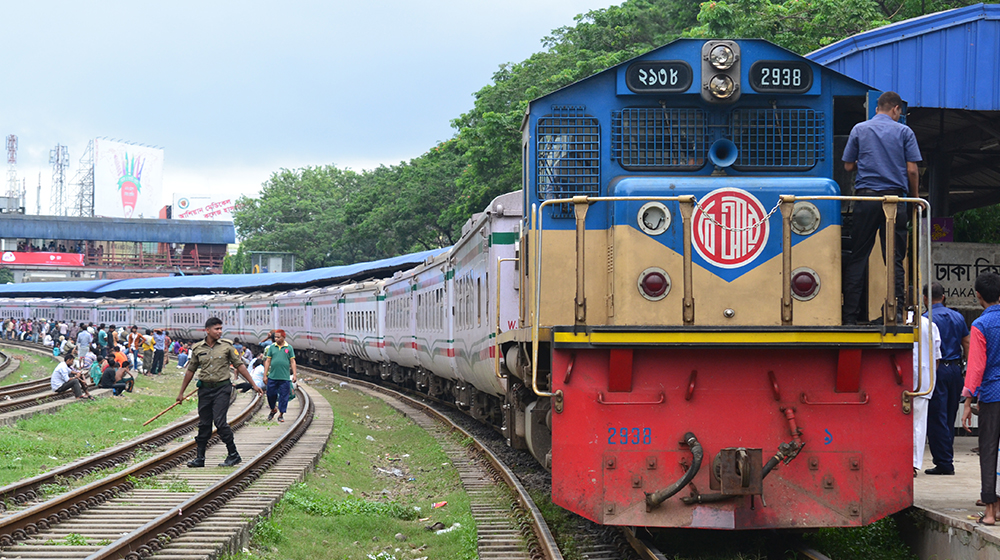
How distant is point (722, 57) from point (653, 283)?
1761 mm

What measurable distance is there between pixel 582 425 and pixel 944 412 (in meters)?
3.88

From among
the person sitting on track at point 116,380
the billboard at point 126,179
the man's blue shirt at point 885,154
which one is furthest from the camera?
the billboard at point 126,179

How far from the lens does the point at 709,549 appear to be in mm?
6934

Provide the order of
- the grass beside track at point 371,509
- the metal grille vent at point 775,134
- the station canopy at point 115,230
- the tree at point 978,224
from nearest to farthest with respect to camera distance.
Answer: the metal grille vent at point 775,134, the grass beside track at point 371,509, the tree at point 978,224, the station canopy at point 115,230

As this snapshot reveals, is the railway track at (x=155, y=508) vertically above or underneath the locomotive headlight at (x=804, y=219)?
underneath

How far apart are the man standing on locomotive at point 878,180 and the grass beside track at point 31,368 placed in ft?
86.7

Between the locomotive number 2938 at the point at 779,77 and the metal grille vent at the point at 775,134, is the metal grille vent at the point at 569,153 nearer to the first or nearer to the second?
the metal grille vent at the point at 775,134

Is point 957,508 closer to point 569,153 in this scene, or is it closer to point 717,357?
point 717,357

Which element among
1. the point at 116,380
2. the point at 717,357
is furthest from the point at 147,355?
the point at 717,357

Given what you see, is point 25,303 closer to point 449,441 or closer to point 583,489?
point 449,441

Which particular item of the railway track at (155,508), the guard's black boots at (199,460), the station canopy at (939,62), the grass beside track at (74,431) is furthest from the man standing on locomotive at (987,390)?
the grass beside track at (74,431)

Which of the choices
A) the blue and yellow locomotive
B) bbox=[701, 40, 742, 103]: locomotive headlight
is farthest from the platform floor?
bbox=[701, 40, 742, 103]: locomotive headlight

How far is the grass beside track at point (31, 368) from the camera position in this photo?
98.7ft

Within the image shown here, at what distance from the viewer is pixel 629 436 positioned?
6168 millimetres
